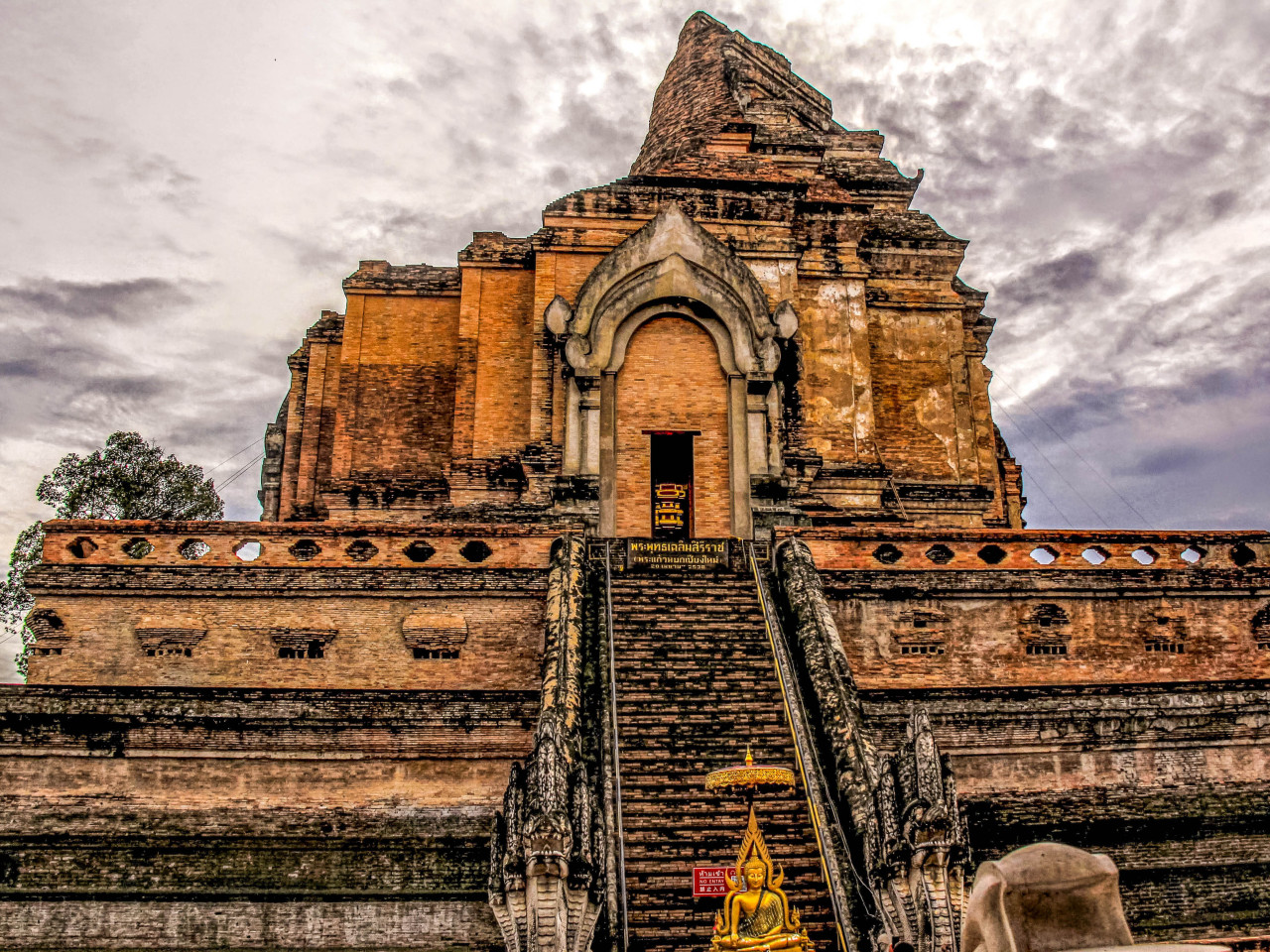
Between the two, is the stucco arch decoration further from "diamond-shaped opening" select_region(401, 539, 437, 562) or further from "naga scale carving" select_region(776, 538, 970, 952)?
"naga scale carving" select_region(776, 538, 970, 952)

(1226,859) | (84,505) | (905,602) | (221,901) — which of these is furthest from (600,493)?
(84,505)

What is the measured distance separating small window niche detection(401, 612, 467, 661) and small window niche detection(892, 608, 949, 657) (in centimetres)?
582

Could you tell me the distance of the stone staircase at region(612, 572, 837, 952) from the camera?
34.4ft

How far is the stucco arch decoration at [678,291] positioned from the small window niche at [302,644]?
20.9ft

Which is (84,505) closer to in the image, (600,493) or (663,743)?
(600,493)

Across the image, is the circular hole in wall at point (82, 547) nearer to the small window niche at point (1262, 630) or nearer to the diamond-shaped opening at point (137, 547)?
the diamond-shaped opening at point (137, 547)

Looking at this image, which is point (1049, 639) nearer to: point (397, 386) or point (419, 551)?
point (419, 551)

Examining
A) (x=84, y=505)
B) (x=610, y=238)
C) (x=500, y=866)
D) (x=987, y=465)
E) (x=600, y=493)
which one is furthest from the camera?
(x=84, y=505)

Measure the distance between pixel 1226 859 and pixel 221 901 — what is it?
422 inches

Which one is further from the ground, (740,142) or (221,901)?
(740,142)

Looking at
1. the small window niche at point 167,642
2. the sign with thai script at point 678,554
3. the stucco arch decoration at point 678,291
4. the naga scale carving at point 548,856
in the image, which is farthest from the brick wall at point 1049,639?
the small window niche at point 167,642

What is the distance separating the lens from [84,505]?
25.6m

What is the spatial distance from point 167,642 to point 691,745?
705cm

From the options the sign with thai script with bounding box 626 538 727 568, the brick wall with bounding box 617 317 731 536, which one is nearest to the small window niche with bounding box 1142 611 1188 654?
the sign with thai script with bounding box 626 538 727 568
